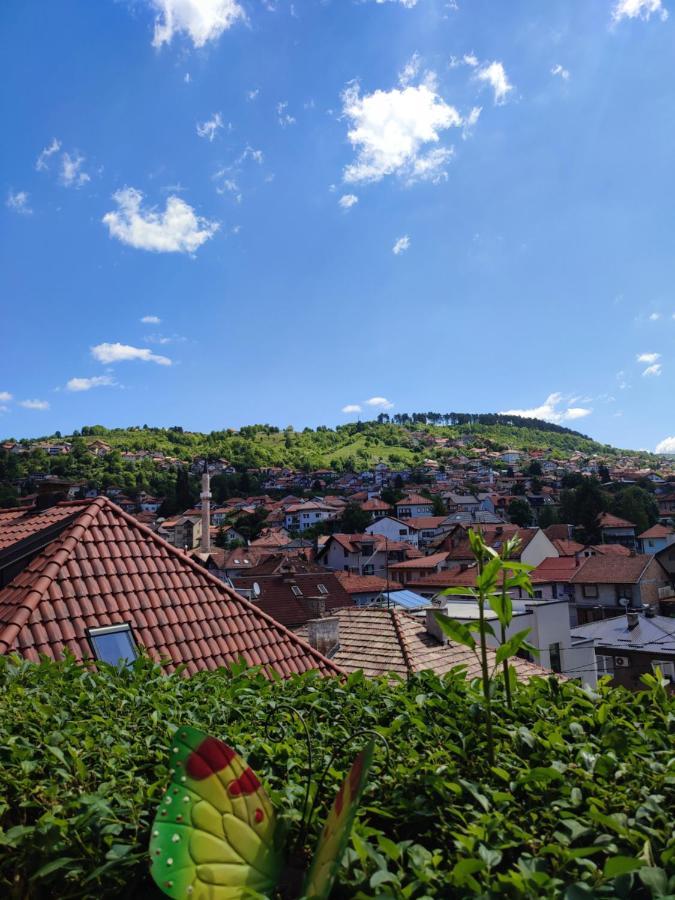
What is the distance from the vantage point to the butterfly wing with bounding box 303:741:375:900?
144 cm

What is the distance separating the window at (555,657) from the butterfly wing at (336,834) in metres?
20.2

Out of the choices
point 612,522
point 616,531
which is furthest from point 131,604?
point 616,531

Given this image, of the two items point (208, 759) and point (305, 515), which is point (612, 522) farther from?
point (208, 759)

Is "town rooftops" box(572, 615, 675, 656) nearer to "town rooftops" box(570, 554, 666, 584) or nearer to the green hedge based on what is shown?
"town rooftops" box(570, 554, 666, 584)

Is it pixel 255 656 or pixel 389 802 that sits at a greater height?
pixel 389 802

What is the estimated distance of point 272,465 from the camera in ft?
549

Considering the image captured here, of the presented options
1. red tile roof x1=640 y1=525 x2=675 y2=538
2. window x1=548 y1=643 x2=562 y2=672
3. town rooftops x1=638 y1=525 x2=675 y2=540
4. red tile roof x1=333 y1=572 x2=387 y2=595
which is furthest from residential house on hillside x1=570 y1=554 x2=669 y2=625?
red tile roof x1=640 y1=525 x2=675 y2=538

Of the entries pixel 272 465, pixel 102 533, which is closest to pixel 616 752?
pixel 102 533

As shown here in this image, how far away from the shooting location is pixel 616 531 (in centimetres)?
7712

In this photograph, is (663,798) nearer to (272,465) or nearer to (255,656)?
(255,656)

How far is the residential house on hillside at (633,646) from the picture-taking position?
22.4m

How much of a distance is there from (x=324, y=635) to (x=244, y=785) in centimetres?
1072

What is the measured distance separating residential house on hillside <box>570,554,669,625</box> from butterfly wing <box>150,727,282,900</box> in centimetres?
4350

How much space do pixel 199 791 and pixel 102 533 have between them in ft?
21.4
